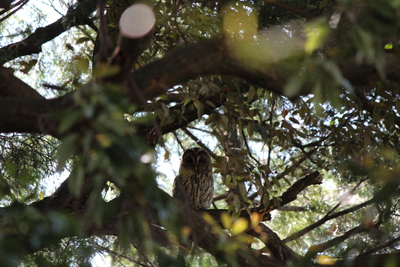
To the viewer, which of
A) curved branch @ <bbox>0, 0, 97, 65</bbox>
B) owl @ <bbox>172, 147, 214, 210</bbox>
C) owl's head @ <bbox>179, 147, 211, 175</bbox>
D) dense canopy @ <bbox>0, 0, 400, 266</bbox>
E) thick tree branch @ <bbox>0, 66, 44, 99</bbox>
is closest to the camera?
dense canopy @ <bbox>0, 0, 400, 266</bbox>

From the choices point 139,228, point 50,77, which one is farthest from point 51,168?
point 139,228

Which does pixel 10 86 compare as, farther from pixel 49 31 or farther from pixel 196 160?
pixel 196 160

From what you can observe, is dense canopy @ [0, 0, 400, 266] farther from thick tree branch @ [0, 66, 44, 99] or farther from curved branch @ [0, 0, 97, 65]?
curved branch @ [0, 0, 97, 65]

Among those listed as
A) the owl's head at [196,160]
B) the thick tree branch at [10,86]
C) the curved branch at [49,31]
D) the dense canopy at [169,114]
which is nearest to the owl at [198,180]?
the owl's head at [196,160]

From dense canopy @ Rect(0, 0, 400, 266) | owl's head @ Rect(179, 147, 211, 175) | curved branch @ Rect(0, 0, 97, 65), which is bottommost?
dense canopy @ Rect(0, 0, 400, 266)

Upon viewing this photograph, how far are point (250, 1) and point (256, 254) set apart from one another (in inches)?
71.1

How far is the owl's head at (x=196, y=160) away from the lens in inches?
193

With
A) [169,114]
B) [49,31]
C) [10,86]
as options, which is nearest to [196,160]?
[49,31]

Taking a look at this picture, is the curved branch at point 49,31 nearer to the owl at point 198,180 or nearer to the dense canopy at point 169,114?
the dense canopy at point 169,114

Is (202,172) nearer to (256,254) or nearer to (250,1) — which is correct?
(250,1)

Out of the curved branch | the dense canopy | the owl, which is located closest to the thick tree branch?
the dense canopy

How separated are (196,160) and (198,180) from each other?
Result: 0.20 m

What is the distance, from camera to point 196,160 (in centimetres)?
491

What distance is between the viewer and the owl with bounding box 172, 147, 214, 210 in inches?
187
